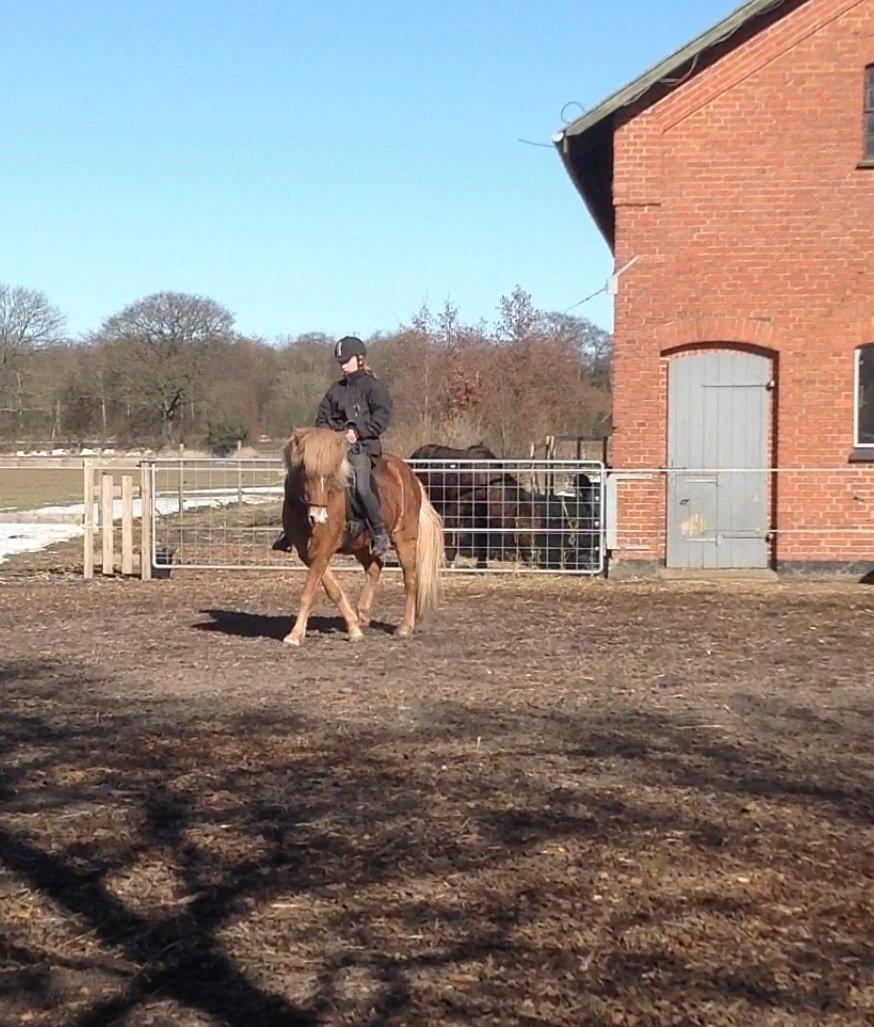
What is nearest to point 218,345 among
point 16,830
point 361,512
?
point 361,512

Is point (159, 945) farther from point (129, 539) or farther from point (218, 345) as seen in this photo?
point (218, 345)

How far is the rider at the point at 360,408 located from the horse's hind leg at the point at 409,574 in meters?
0.43

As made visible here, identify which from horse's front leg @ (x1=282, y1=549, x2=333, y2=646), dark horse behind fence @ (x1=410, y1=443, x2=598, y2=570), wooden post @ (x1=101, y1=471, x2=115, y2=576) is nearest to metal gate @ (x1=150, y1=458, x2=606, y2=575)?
dark horse behind fence @ (x1=410, y1=443, x2=598, y2=570)

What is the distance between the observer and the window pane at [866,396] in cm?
1670

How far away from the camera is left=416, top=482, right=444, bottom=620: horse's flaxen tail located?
1150cm

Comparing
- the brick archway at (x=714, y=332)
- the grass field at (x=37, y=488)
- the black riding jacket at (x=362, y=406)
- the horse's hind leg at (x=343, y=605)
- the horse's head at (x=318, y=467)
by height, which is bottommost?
the grass field at (x=37, y=488)

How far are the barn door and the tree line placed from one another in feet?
64.8

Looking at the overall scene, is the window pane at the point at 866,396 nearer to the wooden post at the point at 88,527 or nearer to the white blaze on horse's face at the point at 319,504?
the white blaze on horse's face at the point at 319,504

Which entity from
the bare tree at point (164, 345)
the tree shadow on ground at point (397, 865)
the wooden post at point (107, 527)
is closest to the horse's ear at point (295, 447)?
the tree shadow on ground at point (397, 865)

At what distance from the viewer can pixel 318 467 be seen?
1028 centimetres

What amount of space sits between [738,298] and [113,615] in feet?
27.2

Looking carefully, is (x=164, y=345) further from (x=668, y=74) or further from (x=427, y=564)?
(x=427, y=564)

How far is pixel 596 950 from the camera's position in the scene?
427 cm

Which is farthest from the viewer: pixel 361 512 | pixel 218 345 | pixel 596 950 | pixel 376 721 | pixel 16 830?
pixel 218 345
